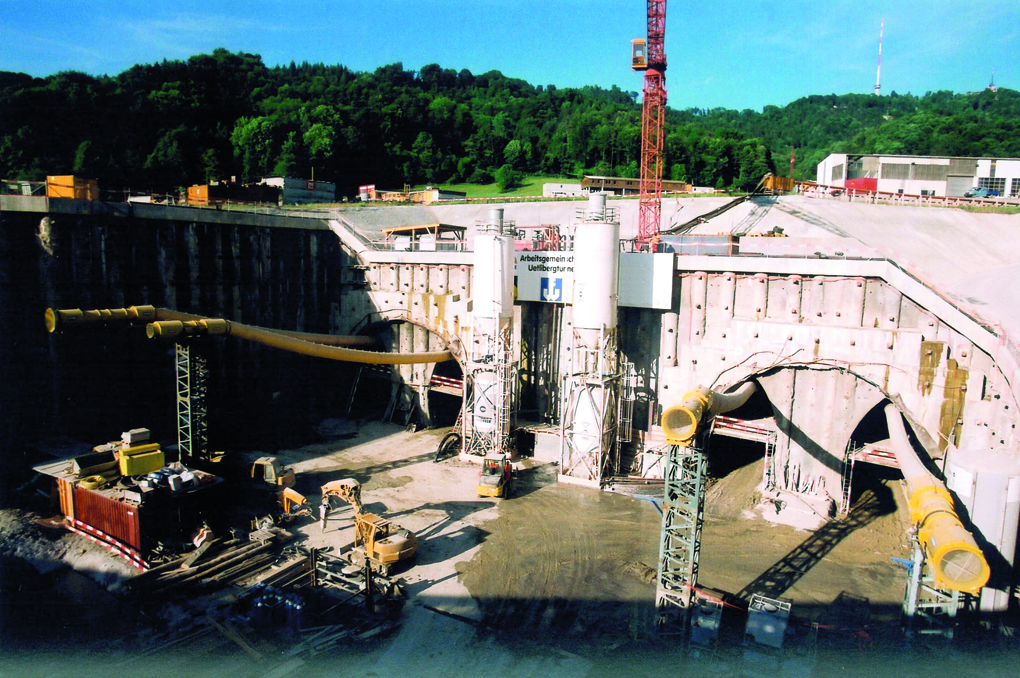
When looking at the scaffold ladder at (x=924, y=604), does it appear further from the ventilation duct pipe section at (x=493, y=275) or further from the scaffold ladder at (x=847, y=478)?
the ventilation duct pipe section at (x=493, y=275)

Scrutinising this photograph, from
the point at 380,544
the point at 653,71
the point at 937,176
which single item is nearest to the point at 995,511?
the point at 380,544

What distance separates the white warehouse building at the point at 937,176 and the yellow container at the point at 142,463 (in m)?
52.6

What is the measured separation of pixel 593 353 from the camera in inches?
1109

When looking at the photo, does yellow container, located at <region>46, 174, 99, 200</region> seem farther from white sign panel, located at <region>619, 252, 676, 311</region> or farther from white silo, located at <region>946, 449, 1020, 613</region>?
white silo, located at <region>946, 449, 1020, 613</region>

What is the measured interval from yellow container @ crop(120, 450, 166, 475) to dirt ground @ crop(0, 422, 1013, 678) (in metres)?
2.60

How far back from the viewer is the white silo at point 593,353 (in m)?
27.6

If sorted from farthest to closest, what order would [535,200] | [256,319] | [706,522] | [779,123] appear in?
1. [779,123]
2. [535,200]
3. [256,319]
4. [706,522]

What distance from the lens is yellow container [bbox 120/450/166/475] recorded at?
70.3ft

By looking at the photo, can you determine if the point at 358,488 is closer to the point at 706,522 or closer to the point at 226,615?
the point at 226,615

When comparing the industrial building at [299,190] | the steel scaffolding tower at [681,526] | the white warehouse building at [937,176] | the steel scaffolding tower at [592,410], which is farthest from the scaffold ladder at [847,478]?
the industrial building at [299,190]

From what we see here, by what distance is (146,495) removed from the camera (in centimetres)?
2016

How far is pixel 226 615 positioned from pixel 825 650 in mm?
15974

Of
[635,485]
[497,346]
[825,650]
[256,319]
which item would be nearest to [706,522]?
[635,485]

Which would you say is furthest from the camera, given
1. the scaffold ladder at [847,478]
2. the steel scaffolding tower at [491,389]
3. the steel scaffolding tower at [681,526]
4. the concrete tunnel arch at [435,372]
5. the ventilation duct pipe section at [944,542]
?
the concrete tunnel arch at [435,372]
